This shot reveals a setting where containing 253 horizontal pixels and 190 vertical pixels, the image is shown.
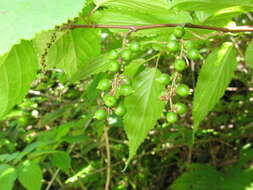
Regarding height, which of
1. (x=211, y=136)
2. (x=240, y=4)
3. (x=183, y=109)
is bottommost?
(x=211, y=136)

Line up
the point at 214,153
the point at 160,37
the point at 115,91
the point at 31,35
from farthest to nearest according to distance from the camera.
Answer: the point at 214,153
the point at 160,37
the point at 115,91
the point at 31,35

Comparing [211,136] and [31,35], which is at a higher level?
[31,35]

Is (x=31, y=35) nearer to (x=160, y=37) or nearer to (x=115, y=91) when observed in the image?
(x=115, y=91)

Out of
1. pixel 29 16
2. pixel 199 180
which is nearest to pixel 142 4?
pixel 29 16

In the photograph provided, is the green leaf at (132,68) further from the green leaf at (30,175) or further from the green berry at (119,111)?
the green leaf at (30,175)

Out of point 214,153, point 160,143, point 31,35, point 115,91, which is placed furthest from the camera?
point 214,153

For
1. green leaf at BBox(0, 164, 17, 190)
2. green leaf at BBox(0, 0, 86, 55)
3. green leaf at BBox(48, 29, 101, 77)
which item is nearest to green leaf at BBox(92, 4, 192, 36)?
green leaf at BBox(48, 29, 101, 77)

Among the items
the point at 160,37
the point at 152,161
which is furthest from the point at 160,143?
the point at 160,37
